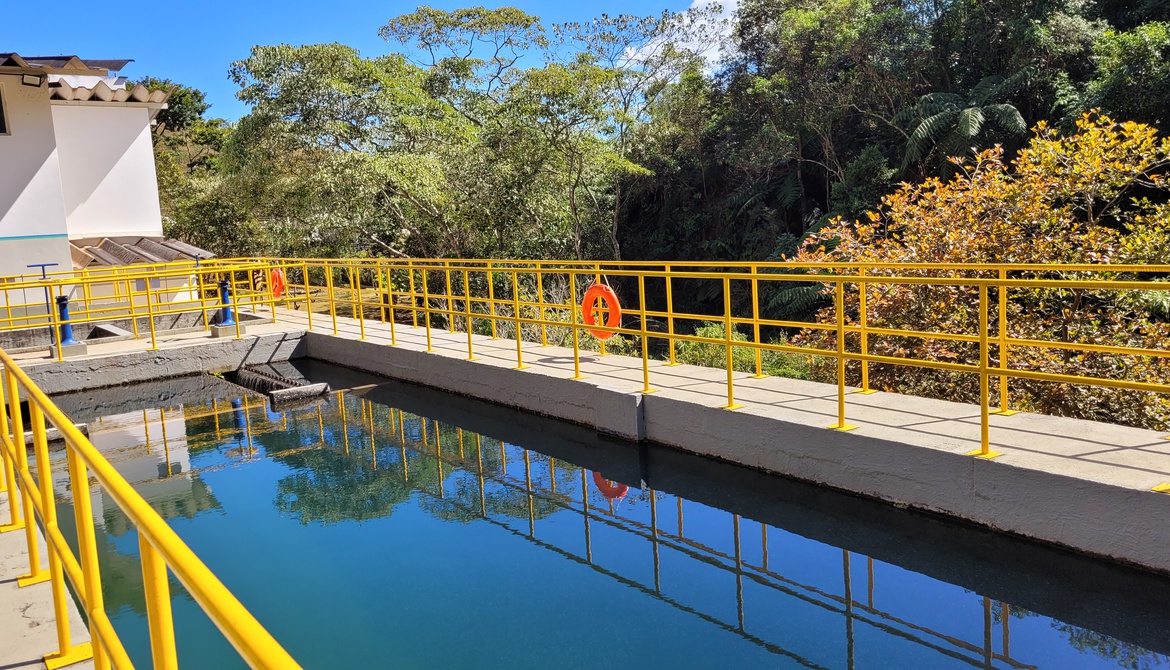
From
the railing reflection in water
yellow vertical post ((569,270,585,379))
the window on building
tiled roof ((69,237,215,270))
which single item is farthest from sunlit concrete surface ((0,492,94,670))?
the window on building

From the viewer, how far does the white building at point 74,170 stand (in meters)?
16.5

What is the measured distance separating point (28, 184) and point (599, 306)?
13.2 meters

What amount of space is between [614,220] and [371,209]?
6963 millimetres

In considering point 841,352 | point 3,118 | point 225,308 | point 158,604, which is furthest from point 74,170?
point 158,604

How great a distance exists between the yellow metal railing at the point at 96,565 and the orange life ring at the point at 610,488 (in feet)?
12.9

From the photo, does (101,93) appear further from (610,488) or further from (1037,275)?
(1037,275)

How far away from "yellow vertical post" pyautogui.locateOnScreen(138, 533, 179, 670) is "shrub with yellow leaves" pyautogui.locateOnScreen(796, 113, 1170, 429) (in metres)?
7.72

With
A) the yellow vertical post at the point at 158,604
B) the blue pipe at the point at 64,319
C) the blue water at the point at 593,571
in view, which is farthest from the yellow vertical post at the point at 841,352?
the blue pipe at the point at 64,319

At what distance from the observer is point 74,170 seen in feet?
60.7

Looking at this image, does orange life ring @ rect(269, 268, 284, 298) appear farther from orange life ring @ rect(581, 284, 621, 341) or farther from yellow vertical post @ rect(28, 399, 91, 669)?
yellow vertical post @ rect(28, 399, 91, 669)

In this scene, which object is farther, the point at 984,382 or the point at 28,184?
the point at 28,184

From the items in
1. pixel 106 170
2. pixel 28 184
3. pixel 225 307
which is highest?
pixel 106 170

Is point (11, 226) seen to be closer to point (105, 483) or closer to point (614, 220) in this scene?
point (614, 220)

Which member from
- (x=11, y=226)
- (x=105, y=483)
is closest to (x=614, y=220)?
(x=11, y=226)
